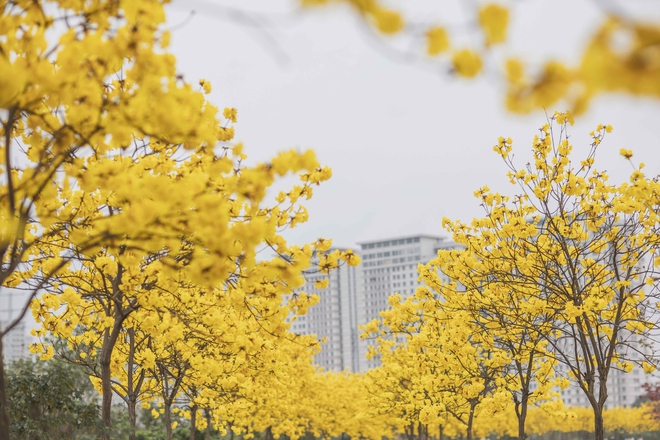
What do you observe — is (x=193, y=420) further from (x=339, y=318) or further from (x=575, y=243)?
(x=339, y=318)

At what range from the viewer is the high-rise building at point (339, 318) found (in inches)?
5217

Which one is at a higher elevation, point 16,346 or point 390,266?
point 390,266

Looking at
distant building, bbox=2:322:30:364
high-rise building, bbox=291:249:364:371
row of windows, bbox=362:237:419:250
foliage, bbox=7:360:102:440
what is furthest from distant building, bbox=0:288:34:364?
row of windows, bbox=362:237:419:250

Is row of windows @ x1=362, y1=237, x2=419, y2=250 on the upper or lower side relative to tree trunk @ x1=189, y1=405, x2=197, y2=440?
upper

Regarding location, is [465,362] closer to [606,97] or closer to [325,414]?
[606,97]

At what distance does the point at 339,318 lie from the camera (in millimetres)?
136750

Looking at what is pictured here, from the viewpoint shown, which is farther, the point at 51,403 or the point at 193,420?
the point at 193,420

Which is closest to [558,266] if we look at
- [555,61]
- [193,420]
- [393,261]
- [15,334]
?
[555,61]

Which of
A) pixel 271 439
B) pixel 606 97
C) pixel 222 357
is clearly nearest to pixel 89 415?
pixel 222 357

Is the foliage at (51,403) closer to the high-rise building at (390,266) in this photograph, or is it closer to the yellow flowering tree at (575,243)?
the yellow flowering tree at (575,243)

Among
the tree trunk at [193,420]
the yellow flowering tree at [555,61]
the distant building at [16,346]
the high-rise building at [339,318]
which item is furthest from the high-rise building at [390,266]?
the yellow flowering tree at [555,61]

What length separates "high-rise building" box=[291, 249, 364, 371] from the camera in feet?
435

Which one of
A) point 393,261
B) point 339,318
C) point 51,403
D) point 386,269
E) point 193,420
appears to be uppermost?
point 393,261

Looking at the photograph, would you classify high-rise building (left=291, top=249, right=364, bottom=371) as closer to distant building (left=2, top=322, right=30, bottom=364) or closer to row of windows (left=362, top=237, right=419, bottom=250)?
row of windows (left=362, top=237, right=419, bottom=250)
